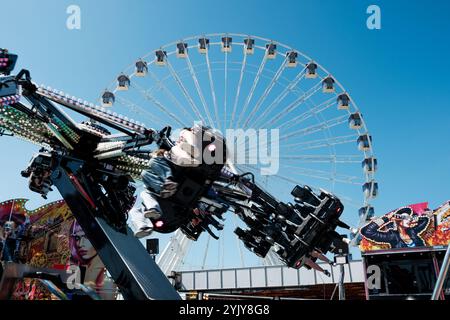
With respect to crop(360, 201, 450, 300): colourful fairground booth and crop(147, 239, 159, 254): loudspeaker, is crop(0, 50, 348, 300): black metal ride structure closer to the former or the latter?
crop(147, 239, 159, 254): loudspeaker

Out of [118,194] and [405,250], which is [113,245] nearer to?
[118,194]

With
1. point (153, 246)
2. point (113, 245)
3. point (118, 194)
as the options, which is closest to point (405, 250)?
point (153, 246)

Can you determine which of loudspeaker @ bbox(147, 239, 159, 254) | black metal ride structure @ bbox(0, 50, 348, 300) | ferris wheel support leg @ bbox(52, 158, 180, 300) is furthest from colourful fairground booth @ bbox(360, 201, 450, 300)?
ferris wheel support leg @ bbox(52, 158, 180, 300)

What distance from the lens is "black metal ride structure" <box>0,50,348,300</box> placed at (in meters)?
6.82

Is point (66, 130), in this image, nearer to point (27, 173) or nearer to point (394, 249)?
point (27, 173)

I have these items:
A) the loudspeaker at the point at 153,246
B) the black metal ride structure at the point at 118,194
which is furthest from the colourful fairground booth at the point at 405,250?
the black metal ride structure at the point at 118,194

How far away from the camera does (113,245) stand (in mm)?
6785

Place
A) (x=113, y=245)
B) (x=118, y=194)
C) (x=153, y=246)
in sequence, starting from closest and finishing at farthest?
(x=113, y=245), (x=118, y=194), (x=153, y=246)

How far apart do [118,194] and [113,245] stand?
4.31 feet

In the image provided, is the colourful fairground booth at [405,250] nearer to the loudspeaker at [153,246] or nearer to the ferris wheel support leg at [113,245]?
the loudspeaker at [153,246]

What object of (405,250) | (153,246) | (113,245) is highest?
(153,246)

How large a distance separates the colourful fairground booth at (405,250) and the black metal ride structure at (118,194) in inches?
370

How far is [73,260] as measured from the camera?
23.4 meters

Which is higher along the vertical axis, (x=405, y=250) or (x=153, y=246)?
(x=153, y=246)
